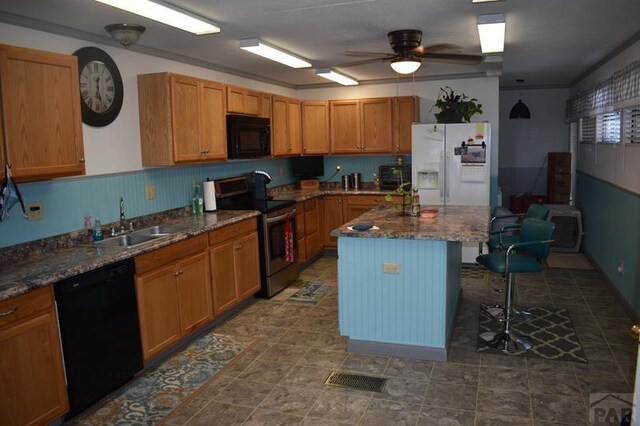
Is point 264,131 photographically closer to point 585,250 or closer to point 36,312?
point 36,312

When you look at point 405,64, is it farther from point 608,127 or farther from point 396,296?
point 608,127

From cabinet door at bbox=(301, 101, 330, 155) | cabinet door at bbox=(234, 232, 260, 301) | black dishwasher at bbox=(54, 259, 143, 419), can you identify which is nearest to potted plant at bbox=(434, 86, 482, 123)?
cabinet door at bbox=(301, 101, 330, 155)

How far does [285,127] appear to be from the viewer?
21.4 feet

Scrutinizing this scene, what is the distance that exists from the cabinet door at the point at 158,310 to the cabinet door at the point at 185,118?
3.83 feet

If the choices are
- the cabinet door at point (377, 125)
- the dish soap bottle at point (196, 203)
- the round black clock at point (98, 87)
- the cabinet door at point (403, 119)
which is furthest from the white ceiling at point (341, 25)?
the dish soap bottle at point (196, 203)

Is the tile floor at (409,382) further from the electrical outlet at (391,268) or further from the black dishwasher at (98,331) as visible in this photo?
the electrical outlet at (391,268)

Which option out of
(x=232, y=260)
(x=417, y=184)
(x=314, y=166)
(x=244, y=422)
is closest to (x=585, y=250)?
(x=417, y=184)

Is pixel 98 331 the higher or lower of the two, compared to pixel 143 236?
lower

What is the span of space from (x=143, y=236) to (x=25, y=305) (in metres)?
1.55

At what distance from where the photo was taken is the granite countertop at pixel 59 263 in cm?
263

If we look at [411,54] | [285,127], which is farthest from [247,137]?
[411,54]

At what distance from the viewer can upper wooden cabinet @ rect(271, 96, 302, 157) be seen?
6199 millimetres

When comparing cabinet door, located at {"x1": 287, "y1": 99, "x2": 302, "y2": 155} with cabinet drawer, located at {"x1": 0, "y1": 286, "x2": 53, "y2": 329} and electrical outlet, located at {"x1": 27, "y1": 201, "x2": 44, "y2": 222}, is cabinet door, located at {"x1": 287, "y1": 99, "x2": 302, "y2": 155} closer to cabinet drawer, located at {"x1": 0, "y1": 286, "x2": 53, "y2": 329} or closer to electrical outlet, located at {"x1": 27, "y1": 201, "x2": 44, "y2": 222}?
electrical outlet, located at {"x1": 27, "y1": 201, "x2": 44, "y2": 222}

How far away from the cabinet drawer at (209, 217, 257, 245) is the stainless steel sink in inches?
9.1
